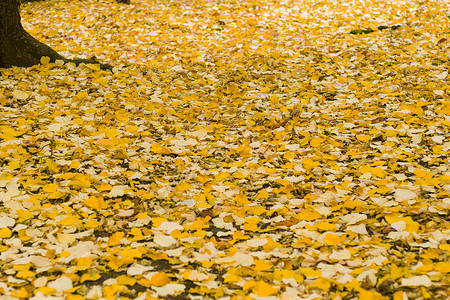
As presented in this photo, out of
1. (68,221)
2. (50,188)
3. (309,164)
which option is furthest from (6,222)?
(309,164)

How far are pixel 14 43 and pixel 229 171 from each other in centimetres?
384

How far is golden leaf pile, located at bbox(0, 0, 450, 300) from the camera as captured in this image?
8.22ft

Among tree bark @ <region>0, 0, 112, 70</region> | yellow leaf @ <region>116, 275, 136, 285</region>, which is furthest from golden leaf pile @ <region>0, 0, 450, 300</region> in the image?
tree bark @ <region>0, 0, 112, 70</region>

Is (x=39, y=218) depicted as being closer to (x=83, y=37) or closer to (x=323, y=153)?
(x=323, y=153)

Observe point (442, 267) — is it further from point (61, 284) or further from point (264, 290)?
point (61, 284)

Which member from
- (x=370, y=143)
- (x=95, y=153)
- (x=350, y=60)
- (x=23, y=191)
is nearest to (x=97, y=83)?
(x=95, y=153)

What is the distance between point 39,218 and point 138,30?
6.21 m

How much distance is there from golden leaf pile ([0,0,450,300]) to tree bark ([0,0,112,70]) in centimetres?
Result: 21

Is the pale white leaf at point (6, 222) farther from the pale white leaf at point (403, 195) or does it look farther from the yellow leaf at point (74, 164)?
the pale white leaf at point (403, 195)

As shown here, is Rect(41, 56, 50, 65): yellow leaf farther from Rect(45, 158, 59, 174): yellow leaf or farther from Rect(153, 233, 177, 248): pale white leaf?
Rect(153, 233, 177, 248): pale white leaf

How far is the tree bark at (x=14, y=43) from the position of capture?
571cm

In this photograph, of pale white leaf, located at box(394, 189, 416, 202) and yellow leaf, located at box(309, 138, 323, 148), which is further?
yellow leaf, located at box(309, 138, 323, 148)

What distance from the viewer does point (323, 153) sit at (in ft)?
13.9

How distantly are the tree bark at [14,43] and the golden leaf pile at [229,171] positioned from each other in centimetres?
21
